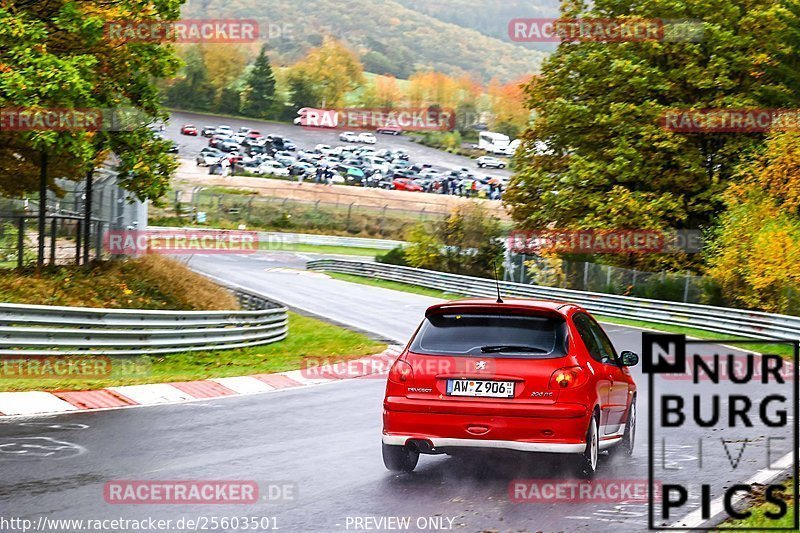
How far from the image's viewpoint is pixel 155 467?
9609 millimetres

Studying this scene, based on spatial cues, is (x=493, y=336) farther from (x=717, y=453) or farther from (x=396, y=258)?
(x=396, y=258)

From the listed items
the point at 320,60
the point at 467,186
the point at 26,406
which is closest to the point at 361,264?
the point at 26,406

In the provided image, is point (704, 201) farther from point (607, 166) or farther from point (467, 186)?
point (467, 186)

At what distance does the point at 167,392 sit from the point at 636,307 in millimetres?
23996

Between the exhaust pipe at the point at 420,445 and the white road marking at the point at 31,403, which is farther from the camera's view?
the white road marking at the point at 31,403

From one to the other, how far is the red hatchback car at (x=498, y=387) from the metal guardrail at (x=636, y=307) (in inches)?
831

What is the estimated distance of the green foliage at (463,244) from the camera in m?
48.6

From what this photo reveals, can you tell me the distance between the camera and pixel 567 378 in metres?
9.03

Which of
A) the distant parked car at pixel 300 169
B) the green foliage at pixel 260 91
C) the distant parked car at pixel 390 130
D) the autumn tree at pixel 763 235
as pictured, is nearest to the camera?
the autumn tree at pixel 763 235

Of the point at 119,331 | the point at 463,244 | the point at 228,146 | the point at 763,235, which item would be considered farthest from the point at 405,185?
the point at 119,331

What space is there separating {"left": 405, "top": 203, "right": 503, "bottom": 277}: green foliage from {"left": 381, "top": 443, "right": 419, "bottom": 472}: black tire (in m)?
38.0

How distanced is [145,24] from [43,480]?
16.1m

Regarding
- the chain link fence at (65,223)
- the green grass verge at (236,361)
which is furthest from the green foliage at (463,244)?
the chain link fence at (65,223)

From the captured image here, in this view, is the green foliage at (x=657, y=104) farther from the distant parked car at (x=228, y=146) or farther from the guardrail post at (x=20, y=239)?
the distant parked car at (x=228, y=146)
